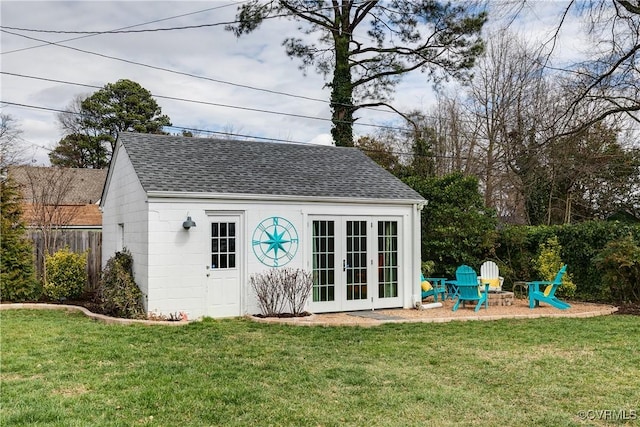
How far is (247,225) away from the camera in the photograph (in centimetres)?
1064

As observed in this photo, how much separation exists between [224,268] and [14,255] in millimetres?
5437

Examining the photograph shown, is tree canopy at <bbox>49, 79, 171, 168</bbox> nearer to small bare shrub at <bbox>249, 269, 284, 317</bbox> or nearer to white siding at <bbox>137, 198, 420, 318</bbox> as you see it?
white siding at <bbox>137, 198, 420, 318</bbox>

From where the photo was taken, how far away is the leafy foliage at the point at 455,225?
14398 mm

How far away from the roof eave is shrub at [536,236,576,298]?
4.38 m

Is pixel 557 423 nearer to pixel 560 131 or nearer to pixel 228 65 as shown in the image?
pixel 560 131

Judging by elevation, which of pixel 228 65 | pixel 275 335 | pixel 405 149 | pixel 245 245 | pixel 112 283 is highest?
pixel 228 65

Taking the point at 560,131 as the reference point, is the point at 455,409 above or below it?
below

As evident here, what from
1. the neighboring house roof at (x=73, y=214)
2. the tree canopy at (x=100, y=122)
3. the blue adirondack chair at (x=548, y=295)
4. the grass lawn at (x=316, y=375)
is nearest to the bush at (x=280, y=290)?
the grass lawn at (x=316, y=375)

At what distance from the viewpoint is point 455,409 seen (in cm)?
482

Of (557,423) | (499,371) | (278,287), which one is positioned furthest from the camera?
(278,287)

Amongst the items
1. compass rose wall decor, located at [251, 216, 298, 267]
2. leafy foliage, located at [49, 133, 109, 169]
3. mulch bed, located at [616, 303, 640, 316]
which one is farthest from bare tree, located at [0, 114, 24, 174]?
mulch bed, located at [616, 303, 640, 316]

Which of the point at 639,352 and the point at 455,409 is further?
the point at 639,352

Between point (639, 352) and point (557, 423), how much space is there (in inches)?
142

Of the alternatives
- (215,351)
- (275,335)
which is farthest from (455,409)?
(275,335)
